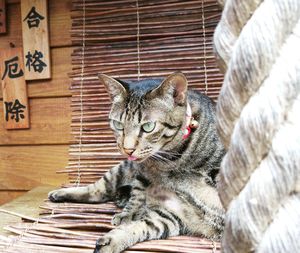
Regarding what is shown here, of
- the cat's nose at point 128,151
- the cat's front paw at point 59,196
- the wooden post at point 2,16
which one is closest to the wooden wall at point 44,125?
the wooden post at point 2,16

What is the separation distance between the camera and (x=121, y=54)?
4.62ft

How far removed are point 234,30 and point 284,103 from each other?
5cm

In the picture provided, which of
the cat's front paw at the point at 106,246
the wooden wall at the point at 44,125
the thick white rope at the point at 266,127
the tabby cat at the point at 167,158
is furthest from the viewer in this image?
the wooden wall at the point at 44,125

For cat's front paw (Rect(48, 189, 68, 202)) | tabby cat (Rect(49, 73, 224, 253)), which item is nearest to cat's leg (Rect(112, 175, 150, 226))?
tabby cat (Rect(49, 73, 224, 253))

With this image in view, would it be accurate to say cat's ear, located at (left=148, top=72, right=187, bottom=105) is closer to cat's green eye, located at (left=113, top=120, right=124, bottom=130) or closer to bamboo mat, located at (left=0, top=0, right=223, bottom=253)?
cat's green eye, located at (left=113, top=120, right=124, bottom=130)

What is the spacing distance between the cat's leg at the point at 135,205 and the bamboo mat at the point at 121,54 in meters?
0.29

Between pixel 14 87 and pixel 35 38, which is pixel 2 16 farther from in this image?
pixel 14 87

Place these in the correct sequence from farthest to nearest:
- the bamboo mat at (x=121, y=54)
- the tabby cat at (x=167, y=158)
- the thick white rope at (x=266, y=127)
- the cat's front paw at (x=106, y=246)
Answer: the bamboo mat at (x=121, y=54)
the tabby cat at (x=167, y=158)
the cat's front paw at (x=106, y=246)
the thick white rope at (x=266, y=127)

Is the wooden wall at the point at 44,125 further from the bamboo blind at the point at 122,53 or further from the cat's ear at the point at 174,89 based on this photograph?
the cat's ear at the point at 174,89

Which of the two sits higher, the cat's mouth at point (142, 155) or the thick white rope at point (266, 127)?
the thick white rope at point (266, 127)

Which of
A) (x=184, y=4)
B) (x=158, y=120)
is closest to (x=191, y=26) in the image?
(x=184, y=4)

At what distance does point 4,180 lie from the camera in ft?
5.04

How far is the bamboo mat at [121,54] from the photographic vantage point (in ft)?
4.42

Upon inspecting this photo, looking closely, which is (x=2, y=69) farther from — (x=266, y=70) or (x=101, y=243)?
(x=266, y=70)
